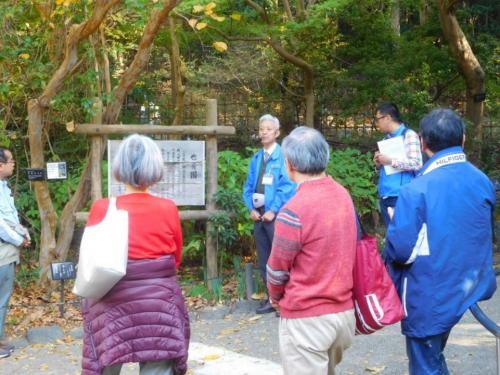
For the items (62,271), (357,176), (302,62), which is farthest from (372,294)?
(302,62)

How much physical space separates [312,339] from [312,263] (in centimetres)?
37

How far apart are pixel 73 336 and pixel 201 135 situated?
263cm

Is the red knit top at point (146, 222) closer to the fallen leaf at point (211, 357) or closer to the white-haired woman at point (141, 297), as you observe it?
the white-haired woman at point (141, 297)

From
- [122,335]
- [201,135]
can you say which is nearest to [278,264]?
[122,335]

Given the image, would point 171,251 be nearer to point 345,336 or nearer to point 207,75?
point 345,336

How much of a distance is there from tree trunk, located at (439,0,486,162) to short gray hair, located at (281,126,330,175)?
26.5 ft

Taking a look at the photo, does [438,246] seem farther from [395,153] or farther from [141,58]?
[141,58]

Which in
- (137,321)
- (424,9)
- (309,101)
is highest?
(424,9)

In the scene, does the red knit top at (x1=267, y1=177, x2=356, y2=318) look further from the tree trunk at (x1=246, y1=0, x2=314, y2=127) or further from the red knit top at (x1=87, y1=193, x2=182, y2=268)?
the tree trunk at (x1=246, y1=0, x2=314, y2=127)

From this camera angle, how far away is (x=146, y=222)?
3359 millimetres

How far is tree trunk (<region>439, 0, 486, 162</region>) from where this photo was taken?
1058cm

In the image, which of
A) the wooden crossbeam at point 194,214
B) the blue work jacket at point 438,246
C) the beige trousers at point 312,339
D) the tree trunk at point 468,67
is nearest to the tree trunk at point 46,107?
the wooden crossbeam at point 194,214

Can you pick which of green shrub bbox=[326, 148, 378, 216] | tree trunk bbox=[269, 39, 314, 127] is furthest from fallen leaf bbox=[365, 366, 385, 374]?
tree trunk bbox=[269, 39, 314, 127]

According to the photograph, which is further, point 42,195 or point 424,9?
point 424,9
